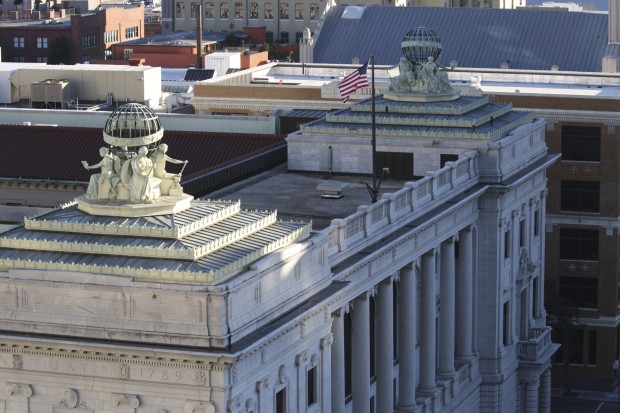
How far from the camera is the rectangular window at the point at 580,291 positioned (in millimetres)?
147000

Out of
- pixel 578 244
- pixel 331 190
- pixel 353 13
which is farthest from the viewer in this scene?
pixel 353 13

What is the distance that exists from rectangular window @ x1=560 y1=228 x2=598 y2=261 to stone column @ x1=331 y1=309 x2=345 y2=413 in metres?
56.3

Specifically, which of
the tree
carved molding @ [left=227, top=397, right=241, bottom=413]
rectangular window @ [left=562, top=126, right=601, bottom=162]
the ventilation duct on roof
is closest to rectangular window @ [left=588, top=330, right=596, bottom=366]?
the tree

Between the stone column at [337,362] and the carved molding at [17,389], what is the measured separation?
16881 mm

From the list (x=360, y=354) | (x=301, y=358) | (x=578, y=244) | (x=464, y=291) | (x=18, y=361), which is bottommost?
(x=578, y=244)

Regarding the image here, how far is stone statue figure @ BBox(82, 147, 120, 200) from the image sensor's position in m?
83.2

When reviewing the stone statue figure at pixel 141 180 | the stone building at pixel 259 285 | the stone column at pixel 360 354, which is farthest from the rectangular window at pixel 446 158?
the stone statue figure at pixel 141 180

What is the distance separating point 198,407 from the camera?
78375mm

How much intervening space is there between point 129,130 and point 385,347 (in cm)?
2424

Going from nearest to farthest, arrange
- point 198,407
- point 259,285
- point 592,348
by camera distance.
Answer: point 198,407
point 259,285
point 592,348

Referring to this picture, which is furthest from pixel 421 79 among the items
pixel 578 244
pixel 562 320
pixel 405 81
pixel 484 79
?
pixel 484 79

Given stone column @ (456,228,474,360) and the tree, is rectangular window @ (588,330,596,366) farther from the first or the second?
stone column @ (456,228,474,360)

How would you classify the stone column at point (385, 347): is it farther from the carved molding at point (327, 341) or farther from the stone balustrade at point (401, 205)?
the carved molding at point (327, 341)

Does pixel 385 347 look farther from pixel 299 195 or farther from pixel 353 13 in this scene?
pixel 353 13
